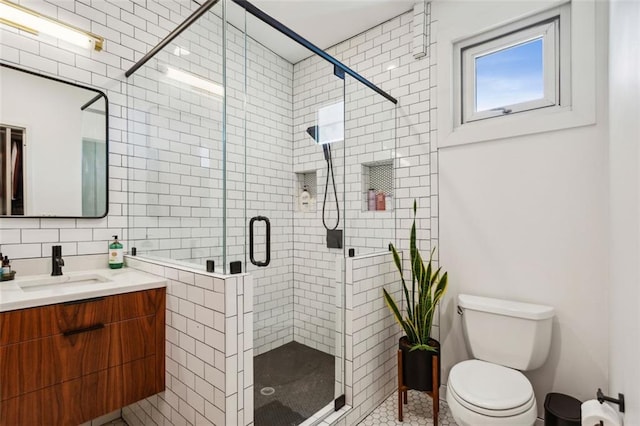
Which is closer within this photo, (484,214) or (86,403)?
(86,403)

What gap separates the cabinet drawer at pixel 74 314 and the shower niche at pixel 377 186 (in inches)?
59.8

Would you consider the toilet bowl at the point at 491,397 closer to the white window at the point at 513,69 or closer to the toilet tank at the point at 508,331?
the toilet tank at the point at 508,331

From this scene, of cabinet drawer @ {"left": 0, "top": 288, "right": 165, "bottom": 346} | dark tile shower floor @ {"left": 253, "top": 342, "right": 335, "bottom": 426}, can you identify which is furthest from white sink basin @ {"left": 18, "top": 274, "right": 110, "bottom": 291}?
dark tile shower floor @ {"left": 253, "top": 342, "right": 335, "bottom": 426}

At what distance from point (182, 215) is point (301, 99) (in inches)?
55.7

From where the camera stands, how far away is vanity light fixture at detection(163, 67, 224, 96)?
5.37ft

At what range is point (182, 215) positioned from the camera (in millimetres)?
1860

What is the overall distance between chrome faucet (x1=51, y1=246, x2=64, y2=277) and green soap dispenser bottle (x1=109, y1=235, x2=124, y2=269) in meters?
0.27

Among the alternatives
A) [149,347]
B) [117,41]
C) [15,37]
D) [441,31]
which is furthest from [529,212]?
[15,37]

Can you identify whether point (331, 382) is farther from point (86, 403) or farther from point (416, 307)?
point (86, 403)

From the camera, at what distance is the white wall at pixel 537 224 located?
1.77m

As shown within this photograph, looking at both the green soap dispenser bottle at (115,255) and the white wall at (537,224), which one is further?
the green soap dispenser bottle at (115,255)

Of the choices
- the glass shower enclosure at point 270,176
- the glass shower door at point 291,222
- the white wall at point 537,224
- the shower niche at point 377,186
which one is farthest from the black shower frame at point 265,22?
the white wall at point 537,224

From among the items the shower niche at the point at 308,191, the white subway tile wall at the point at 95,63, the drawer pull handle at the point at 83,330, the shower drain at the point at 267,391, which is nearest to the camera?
the drawer pull handle at the point at 83,330

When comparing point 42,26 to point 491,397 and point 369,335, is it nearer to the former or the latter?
point 369,335
